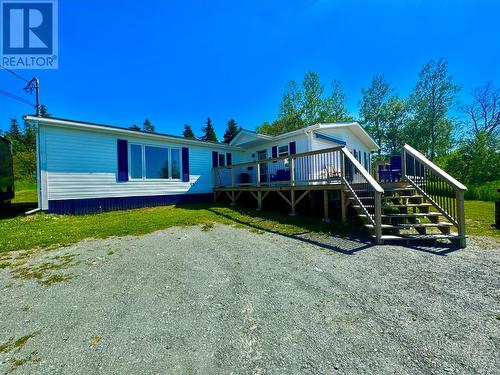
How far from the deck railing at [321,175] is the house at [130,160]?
3.84 ft

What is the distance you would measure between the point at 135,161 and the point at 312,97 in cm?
2347

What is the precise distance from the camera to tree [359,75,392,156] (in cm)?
2733

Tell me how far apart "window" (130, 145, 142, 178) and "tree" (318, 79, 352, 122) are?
22997mm

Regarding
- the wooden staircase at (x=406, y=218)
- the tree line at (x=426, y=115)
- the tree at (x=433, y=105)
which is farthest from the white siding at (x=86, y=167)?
the tree at (x=433, y=105)

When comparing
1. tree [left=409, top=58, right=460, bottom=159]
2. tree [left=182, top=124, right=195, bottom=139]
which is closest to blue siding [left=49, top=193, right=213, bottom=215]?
tree [left=409, top=58, right=460, bottom=159]

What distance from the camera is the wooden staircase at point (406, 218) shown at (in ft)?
15.0

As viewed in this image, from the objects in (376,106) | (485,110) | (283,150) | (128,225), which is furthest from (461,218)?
(485,110)

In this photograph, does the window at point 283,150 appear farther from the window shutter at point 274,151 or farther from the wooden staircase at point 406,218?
the wooden staircase at point 406,218

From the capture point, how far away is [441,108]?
23219mm

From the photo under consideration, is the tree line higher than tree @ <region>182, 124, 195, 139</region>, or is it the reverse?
tree @ <region>182, 124, 195, 139</region>

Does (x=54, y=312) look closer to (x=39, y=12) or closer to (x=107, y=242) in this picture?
(x=107, y=242)

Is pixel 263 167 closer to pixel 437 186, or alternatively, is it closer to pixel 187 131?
pixel 437 186

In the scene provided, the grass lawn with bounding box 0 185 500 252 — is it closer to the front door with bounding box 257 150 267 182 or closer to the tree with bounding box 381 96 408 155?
the front door with bounding box 257 150 267 182

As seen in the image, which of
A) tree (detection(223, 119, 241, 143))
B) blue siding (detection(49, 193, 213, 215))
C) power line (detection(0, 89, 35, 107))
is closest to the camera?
blue siding (detection(49, 193, 213, 215))
